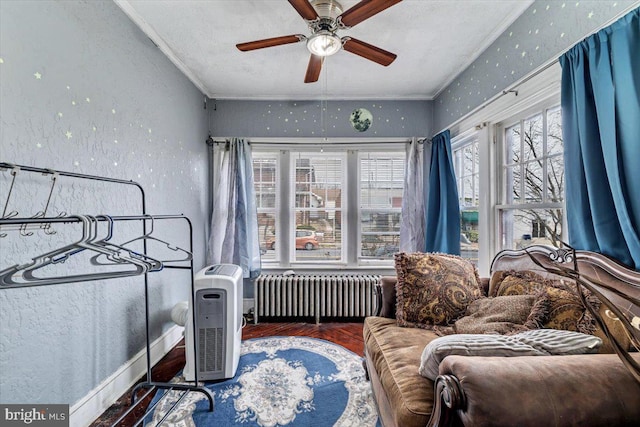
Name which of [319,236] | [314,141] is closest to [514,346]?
[319,236]

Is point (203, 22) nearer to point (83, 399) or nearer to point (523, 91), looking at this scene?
point (523, 91)

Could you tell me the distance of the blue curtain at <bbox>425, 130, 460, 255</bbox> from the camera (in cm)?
282

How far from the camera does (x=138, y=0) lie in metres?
1.87

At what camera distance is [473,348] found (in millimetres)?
1038

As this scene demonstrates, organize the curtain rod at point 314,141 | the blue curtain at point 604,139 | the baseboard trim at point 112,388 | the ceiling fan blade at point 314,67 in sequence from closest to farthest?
the blue curtain at point 604,139
the baseboard trim at point 112,388
the ceiling fan blade at point 314,67
the curtain rod at point 314,141

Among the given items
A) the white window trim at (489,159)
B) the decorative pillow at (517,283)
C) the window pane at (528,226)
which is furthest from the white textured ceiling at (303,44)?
the decorative pillow at (517,283)

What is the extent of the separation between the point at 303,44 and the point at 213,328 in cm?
231

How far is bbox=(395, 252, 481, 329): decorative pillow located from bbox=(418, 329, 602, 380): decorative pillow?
2.12 feet

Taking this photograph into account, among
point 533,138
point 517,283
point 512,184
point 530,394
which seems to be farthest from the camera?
point 512,184

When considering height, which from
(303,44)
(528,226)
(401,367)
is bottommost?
(401,367)

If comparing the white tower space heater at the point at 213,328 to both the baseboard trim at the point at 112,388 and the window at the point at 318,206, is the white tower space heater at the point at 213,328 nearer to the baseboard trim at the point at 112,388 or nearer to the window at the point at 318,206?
the baseboard trim at the point at 112,388

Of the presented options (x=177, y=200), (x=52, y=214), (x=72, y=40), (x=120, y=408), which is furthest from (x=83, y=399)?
(x=72, y=40)

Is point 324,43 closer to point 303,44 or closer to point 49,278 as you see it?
point 303,44

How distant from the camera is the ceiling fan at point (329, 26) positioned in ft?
4.91
